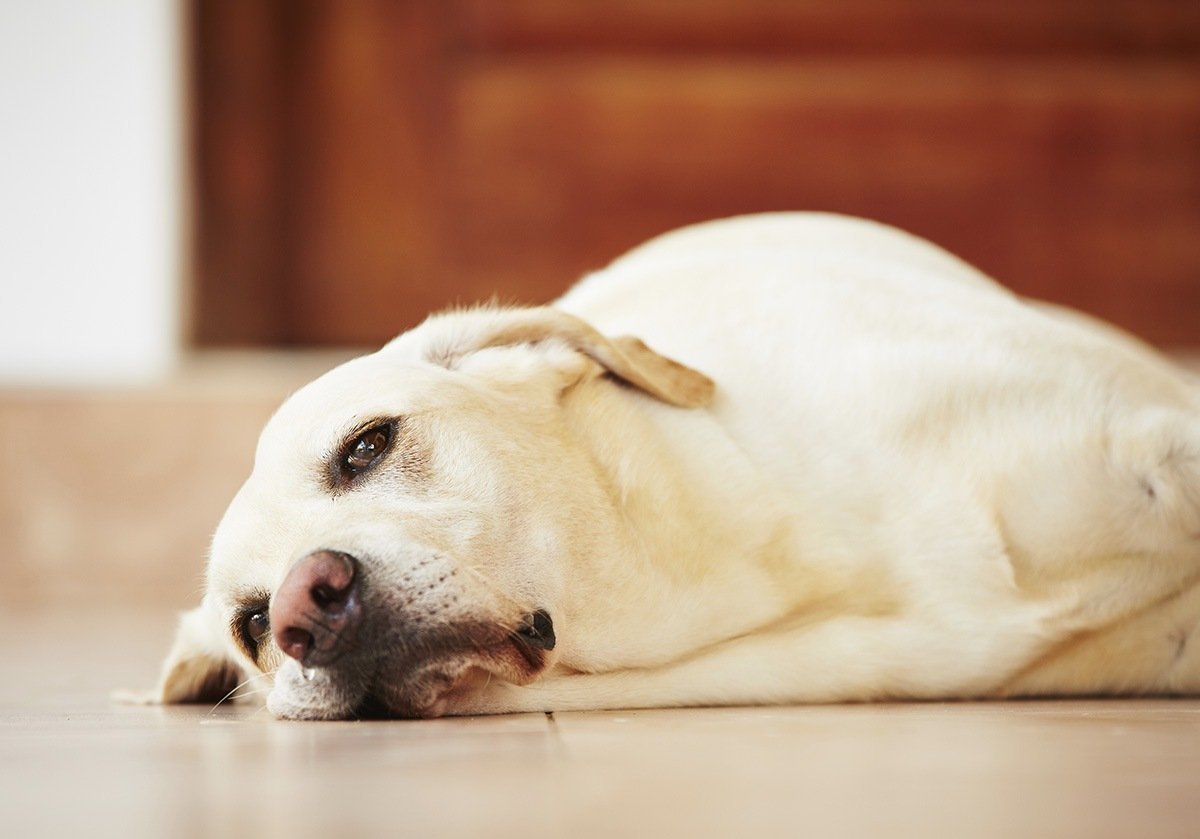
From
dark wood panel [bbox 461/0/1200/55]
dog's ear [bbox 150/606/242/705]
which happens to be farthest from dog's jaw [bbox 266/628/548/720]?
dark wood panel [bbox 461/0/1200/55]

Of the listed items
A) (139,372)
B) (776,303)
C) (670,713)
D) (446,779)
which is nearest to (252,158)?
(139,372)

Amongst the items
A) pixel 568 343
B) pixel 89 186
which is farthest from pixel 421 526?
pixel 89 186

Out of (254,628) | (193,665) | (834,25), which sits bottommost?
(193,665)

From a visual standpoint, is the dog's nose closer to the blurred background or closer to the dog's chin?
the dog's chin

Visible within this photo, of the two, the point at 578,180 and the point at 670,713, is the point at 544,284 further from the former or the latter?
the point at 670,713

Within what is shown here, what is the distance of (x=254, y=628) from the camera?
2.33 m

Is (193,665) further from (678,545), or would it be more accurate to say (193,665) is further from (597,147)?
(597,147)

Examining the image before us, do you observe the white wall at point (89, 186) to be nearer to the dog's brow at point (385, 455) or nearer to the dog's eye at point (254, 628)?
the dog's eye at point (254, 628)

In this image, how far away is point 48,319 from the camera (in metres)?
5.35

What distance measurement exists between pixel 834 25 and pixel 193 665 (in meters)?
4.05

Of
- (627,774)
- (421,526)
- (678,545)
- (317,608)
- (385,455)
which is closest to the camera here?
(627,774)

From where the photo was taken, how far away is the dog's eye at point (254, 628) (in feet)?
7.56

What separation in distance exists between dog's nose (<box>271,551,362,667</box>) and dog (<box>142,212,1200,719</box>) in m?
0.04

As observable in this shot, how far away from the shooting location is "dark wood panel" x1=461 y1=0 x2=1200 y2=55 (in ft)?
18.6
